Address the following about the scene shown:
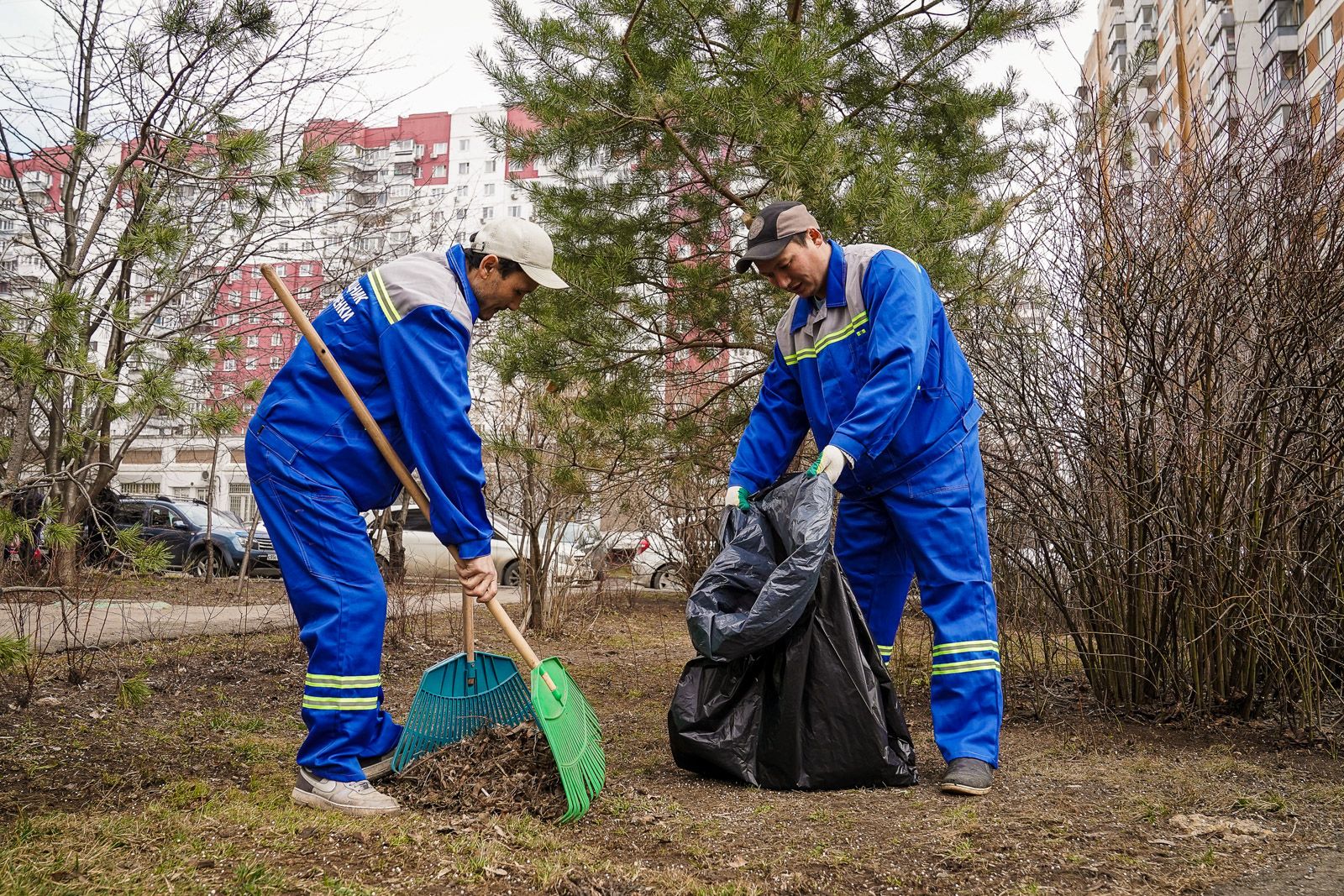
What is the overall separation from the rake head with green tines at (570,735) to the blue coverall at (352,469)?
0.43m

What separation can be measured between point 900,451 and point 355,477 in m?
1.70

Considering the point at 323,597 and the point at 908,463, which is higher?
the point at 908,463

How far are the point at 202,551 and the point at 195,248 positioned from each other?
794 cm

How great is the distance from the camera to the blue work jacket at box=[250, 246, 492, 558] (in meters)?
2.84

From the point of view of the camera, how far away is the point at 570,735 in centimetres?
286

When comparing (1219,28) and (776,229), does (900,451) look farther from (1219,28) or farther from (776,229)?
(1219,28)

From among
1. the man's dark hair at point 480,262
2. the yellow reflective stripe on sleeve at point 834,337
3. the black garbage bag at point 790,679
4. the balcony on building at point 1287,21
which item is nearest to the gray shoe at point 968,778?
the black garbage bag at point 790,679

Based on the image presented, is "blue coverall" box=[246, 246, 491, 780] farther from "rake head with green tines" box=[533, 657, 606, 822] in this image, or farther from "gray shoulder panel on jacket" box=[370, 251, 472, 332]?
"rake head with green tines" box=[533, 657, 606, 822]

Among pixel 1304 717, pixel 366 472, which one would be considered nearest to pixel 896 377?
pixel 366 472

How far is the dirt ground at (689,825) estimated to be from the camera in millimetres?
2238

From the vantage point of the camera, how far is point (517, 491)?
8180mm

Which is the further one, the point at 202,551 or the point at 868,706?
the point at 202,551

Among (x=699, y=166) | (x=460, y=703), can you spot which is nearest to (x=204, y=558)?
(x=699, y=166)

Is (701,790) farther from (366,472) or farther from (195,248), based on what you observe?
(195,248)
